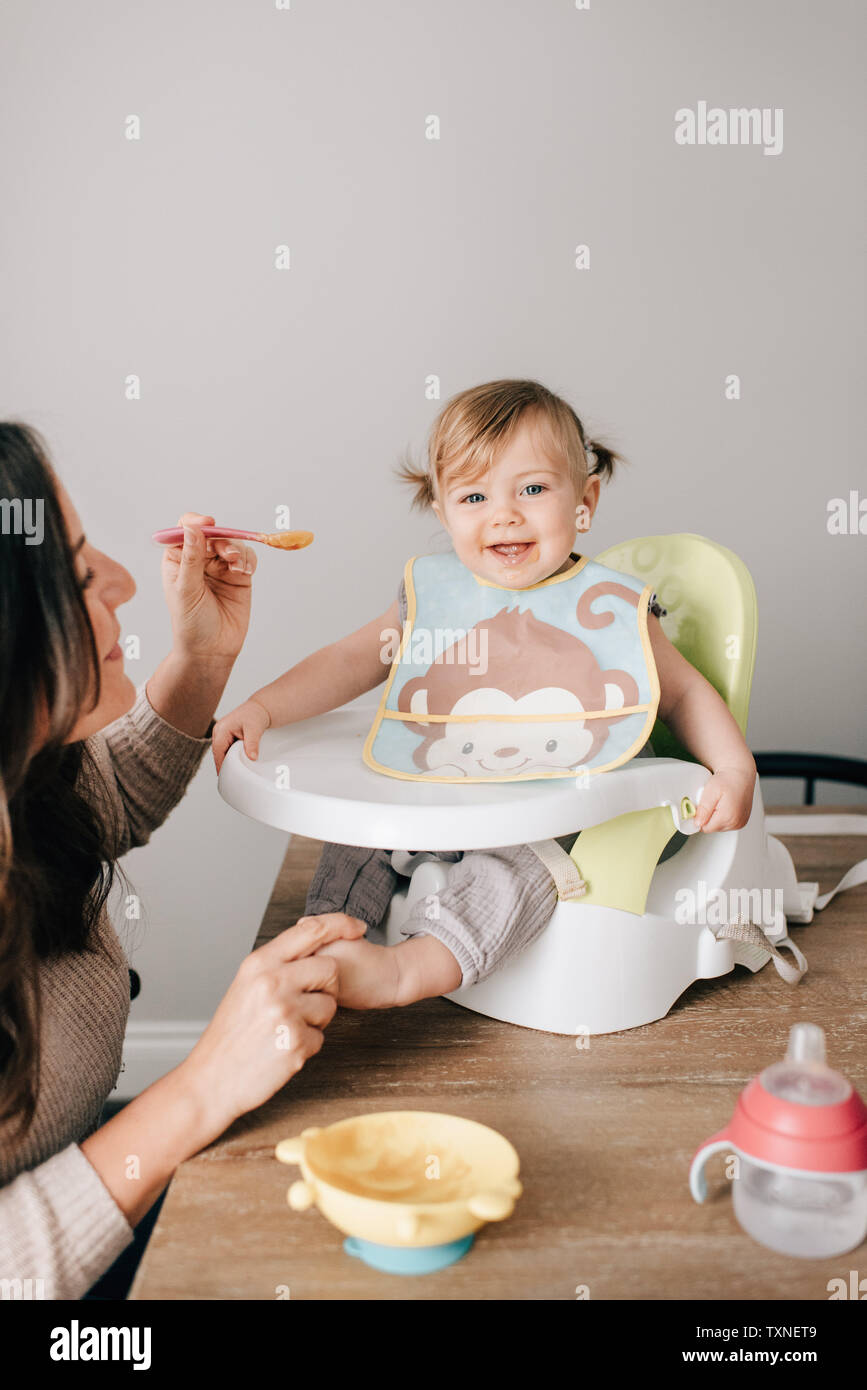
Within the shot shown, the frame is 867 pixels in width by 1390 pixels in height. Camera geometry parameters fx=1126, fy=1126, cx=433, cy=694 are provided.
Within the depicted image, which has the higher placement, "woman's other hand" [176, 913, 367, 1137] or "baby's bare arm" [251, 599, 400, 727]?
"baby's bare arm" [251, 599, 400, 727]

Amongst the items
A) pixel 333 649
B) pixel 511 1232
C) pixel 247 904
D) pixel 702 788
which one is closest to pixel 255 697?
pixel 333 649

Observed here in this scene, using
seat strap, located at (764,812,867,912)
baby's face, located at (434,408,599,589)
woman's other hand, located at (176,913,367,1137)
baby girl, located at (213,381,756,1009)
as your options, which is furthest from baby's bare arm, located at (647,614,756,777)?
seat strap, located at (764,812,867,912)

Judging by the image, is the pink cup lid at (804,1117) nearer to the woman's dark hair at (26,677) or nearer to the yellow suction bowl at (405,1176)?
the yellow suction bowl at (405,1176)

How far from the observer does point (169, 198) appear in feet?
4.78

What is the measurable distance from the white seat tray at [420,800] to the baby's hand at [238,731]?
1cm

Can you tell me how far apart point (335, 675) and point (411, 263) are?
0.71 meters

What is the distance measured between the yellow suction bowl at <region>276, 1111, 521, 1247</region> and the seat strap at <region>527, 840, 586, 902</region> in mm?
218

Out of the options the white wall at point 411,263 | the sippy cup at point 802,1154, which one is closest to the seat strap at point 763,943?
the sippy cup at point 802,1154

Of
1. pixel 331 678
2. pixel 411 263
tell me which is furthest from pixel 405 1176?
pixel 411 263

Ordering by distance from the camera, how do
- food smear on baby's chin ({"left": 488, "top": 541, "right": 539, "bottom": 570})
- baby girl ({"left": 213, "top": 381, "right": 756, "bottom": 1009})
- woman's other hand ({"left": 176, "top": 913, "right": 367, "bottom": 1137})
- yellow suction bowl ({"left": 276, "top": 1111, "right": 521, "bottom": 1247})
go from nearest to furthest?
yellow suction bowl ({"left": 276, "top": 1111, "right": 521, "bottom": 1247}), woman's other hand ({"left": 176, "top": 913, "right": 367, "bottom": 1137}), baby girl ({"left": 213, "top": 381, "right": 756, "bottom": 1009}), food smear on baby's chin ({"left": 488, "top": 541, "right": 539, "bottom": 570})

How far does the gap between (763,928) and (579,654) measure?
267 millimetres

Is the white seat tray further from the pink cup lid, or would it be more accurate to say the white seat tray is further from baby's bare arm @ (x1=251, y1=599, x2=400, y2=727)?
the pink cup lid

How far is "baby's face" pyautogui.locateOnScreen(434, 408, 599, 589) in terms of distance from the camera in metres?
0.89

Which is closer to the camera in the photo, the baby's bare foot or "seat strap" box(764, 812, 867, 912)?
the baby's bare foot
